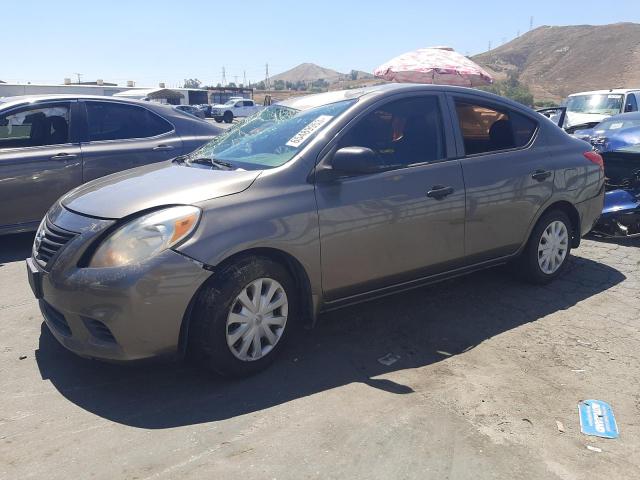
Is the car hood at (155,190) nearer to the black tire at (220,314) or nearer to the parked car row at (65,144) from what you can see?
the black tire at (220,314)

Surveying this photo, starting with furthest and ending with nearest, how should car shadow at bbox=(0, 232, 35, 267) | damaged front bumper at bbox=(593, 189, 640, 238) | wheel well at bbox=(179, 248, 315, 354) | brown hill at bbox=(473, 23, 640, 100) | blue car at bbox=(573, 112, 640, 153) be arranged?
brown hill at bbox=(473, 23, 640, 100) → blue car at bbox=(573, 112, 640, 153) → damaged front bumper at bbox=(593, 189, 640, 238) → car shadow at bbox=(0, 232, 35, 267) → wheel well at bbox=(179, 248, 315, 354)

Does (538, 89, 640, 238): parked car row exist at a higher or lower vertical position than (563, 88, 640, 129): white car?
lower

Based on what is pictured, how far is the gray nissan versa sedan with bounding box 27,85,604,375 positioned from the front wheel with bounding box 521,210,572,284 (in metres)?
0.02

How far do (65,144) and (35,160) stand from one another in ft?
1.26

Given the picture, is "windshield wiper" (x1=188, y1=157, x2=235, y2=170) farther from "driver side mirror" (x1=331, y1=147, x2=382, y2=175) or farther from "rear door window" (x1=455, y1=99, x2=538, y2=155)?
"rear door window" (x1=455, y1=99, x2=538, y2=155)

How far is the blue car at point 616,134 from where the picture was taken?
276 inches

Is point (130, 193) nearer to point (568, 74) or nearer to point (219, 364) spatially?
point (219, 364)

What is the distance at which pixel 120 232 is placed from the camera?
10.4 ft

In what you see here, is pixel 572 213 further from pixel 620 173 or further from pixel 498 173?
pixel 620 173

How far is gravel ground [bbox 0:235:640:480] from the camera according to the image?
268 cm

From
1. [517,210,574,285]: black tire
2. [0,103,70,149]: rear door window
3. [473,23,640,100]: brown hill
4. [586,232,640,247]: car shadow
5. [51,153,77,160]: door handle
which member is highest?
[473,23,640,100]: brown hill

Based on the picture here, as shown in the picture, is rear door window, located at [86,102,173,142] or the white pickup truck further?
the white pickup truck

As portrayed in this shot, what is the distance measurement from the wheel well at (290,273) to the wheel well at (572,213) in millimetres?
2447

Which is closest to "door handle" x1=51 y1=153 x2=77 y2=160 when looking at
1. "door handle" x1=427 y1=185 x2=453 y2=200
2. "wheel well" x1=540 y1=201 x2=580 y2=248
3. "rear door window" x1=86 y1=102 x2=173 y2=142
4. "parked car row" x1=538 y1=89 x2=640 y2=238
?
"rear door window" x1=86 y1=102 x2=173 y2=142
